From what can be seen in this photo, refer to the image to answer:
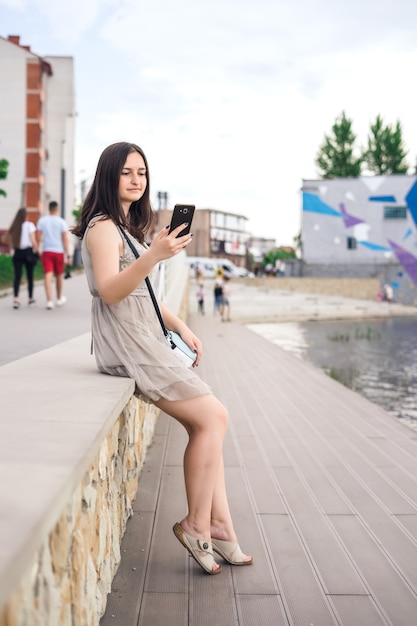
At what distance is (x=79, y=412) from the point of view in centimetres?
249

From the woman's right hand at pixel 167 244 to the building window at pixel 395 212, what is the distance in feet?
188

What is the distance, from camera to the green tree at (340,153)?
2724 inches

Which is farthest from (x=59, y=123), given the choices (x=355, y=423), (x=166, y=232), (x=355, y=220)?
(x=166, y=232)

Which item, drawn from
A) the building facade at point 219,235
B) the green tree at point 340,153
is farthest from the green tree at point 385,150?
the building facade at point 219,235

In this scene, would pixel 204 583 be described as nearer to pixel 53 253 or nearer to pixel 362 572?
pixel 362 572

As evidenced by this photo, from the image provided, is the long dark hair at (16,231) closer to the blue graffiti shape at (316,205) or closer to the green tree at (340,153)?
the blue graffiti shape at (316,205)

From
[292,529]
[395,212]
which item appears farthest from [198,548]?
[395,212]

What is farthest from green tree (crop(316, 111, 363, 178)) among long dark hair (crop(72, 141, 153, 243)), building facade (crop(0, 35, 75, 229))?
long dark hair (crop(72, 141, 153, 243))

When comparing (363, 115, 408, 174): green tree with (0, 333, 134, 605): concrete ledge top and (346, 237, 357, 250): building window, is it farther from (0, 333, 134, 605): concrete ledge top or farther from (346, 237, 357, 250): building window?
(0, 333, 134, 605): concrete ledge top

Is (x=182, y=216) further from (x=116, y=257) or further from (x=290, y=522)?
(x=290, y=522)

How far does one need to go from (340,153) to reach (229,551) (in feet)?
228

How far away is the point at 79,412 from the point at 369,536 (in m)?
A: 1.94

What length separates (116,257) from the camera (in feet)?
10.2

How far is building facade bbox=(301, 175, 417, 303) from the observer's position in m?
57.8
